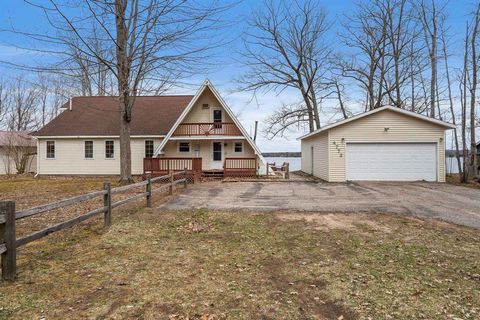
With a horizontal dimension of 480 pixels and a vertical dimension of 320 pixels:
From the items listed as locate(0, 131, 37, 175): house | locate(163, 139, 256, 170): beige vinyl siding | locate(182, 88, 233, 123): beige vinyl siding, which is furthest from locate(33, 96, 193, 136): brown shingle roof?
locate(0, 131, 37, 175): house

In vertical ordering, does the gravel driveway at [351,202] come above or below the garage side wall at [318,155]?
below

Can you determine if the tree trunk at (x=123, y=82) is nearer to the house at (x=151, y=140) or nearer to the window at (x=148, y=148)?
the house at (x=151, y=140)

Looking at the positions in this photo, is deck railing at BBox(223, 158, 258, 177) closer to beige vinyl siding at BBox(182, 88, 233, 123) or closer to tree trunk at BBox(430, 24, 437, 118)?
beige vinyl siding at BBox(182, 88, 233, 123)

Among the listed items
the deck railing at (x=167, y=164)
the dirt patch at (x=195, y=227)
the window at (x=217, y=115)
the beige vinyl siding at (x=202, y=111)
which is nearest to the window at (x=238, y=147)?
the beige vinyl siding at (x=202, y=111)

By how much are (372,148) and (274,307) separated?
54.8ft

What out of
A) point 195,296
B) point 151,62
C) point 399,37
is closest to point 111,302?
point 195,296

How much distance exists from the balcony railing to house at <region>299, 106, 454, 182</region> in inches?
226

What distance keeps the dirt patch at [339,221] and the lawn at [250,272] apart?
9cm

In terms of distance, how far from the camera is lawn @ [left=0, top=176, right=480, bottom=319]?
12.6 ft

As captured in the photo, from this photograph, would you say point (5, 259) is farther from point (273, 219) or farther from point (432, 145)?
point (432, 145)

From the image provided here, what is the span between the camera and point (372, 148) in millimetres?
19000

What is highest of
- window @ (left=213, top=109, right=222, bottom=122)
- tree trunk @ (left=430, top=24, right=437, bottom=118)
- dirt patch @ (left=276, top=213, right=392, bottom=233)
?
tree trunk @ (left=430, top=24, right=437, bottom=118)

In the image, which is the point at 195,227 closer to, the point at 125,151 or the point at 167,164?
the point at 125,151

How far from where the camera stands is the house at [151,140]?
2164 centimetres
